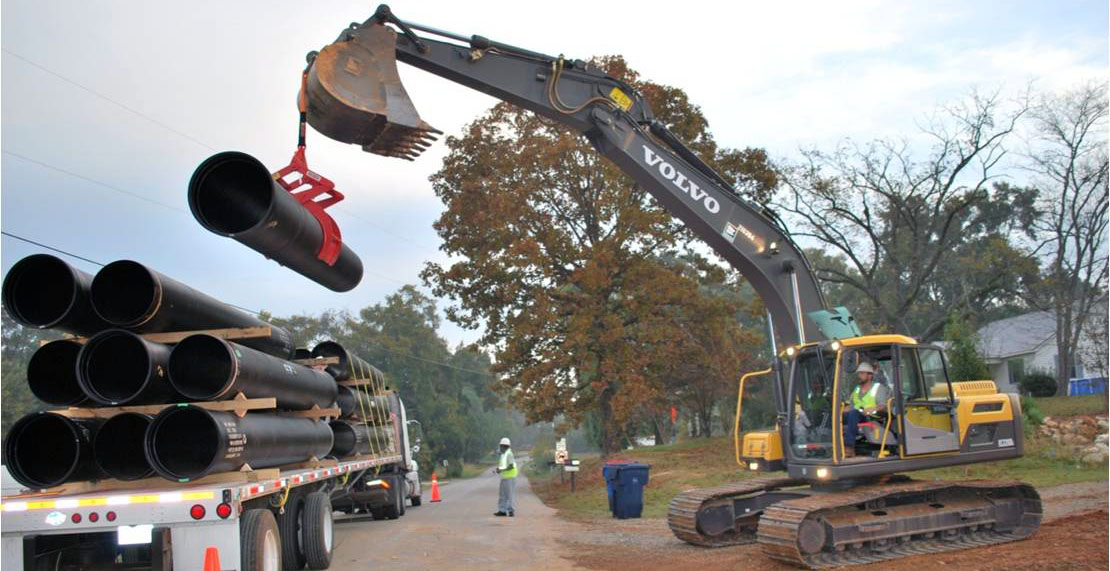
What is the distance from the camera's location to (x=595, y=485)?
28125 mm

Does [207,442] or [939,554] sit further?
[939,554]

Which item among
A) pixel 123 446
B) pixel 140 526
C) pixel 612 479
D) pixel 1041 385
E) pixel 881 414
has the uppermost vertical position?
pixel 123 446

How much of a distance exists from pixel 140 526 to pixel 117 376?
5.36ft

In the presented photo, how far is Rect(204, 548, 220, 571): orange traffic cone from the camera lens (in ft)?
27.1

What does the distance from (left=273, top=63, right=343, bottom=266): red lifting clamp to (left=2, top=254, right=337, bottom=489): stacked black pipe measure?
137 centimetres

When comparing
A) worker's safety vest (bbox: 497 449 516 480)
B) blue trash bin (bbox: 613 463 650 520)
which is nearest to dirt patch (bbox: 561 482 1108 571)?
blue trash bin (bbox: 613 463 650 520)

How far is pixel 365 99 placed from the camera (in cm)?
1004

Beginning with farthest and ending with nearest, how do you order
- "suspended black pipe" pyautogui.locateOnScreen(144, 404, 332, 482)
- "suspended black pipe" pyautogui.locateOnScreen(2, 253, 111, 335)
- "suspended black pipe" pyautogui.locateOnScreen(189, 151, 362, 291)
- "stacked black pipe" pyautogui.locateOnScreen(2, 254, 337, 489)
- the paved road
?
the paved road
"suspended black pipe" pyautogui.locateOnScreen(2, 253, 111, 335)
"stacked black pipe" pyautogui.locateOnScreen(2, 254, 337, 489)
"suspended black pipe" pyautogui.locateOnScreen(189, 151, 362, 291)
"suspended black pipe" pyautogui.locateOnScreen(144, 404, 332, 482)

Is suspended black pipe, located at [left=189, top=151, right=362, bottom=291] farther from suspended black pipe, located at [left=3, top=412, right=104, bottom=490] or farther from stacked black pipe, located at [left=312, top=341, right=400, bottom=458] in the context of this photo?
stacked black pipe, located at [left=312, top=341, right=400, bottom=458]

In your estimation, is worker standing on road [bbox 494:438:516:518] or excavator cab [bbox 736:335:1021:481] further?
worker standing on road [bbox 494:438:516:518]

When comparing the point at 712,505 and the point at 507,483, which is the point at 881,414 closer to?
the point at 712,505

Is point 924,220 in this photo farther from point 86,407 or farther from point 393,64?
point 86,407

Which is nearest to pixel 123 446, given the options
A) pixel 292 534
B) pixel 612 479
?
pixel 292 534

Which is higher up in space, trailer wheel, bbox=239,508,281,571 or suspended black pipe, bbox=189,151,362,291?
suspended black pipe, bbox=189,151,362,291
